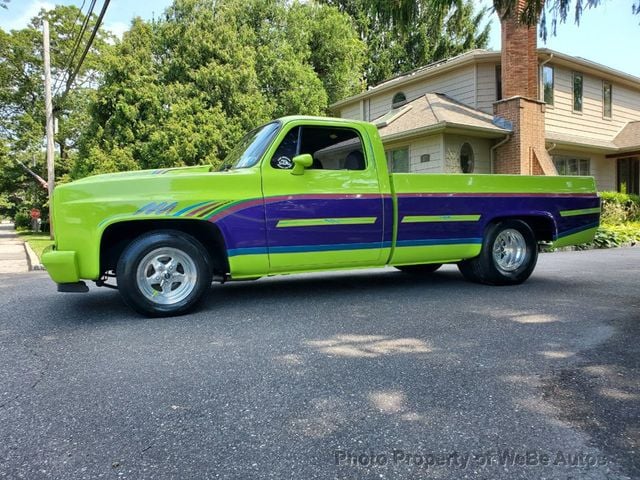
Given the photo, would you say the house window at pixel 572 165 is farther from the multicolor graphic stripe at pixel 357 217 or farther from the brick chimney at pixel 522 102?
the multicolor graphic stripe at pixel 357 217

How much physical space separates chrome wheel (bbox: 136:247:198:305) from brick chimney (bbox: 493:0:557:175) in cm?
1302

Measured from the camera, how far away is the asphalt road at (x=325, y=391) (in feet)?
6.95

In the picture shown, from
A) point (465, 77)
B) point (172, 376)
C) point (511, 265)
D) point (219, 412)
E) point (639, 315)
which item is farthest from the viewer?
point (465, 77)

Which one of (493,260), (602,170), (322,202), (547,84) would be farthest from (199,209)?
(602,170)

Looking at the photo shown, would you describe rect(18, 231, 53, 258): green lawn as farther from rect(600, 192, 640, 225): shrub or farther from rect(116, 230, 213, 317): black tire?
rect(600, 192, 640, 225): shrub

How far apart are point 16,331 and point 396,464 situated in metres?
3.84

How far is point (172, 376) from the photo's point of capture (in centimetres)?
311

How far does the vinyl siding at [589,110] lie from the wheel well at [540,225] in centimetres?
1241

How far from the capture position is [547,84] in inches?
679

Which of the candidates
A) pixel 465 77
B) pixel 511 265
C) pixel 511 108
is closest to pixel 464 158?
pixel 511 108

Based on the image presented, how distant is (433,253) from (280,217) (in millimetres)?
2058

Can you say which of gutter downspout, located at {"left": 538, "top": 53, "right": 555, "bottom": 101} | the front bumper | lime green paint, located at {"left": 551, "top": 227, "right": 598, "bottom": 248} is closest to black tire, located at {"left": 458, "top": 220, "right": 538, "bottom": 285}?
lime green paint, located at {"left": 551, "top": 227, "right": 598, "bottom": 248}

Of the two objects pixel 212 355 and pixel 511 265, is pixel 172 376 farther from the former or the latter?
pixel 511 265

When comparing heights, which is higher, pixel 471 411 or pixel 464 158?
pixel 464 158
